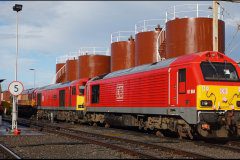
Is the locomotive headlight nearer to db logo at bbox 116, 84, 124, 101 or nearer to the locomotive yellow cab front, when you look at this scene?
the locomotive yellow cab front

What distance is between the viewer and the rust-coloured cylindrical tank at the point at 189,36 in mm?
30000

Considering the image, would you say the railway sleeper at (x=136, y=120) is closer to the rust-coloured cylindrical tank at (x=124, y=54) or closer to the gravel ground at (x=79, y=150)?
the gravel ground at (x=79, y=150)

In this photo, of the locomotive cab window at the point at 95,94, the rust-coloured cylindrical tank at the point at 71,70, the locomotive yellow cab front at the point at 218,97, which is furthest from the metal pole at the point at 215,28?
the rust-coloured cylindrical tank at the point at 71,70

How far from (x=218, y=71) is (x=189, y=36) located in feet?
46.8

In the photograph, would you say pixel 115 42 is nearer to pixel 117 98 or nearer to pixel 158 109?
pixel 117 98

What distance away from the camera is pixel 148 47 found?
117 ft

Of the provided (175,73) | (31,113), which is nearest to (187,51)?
(175,73)

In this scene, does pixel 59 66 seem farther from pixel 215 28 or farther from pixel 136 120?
pixel 215 28

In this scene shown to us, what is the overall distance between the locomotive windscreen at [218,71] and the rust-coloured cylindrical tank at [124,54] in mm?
24106

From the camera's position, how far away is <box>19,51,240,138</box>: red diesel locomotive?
1570 cm

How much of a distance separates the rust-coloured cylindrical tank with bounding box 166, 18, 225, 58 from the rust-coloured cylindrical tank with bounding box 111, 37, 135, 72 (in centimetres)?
1008

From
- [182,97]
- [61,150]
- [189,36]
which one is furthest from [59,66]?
[61,150]

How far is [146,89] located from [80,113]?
459 inches

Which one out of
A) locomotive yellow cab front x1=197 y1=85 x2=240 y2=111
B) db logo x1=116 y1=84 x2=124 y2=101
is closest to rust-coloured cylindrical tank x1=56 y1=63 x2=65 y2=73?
db logo x1=116 y1=84 x2=124 y2=101
